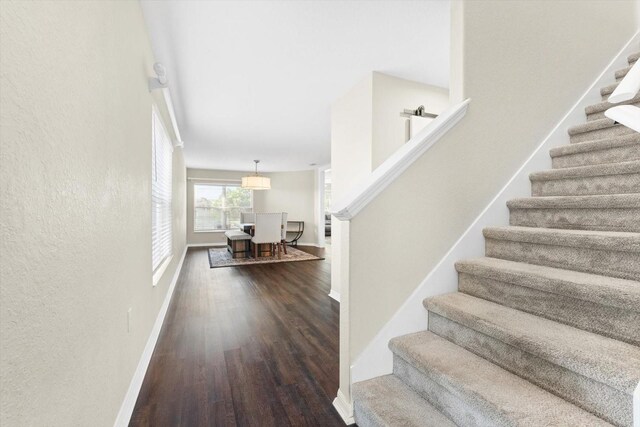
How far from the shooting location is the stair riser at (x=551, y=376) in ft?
2.77

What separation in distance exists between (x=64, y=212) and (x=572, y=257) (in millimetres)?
2047

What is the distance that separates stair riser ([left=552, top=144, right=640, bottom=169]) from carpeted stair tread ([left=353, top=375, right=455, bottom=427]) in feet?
5.53

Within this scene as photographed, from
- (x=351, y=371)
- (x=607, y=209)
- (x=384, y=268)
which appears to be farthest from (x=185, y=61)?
(x=607, y=209)

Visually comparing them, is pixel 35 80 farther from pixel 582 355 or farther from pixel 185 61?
pixel 185 61

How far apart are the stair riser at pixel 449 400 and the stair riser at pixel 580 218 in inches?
42.9

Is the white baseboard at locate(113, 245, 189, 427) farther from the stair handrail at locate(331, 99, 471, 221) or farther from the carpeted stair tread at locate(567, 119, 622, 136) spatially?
the carpeted stair tread at locate(567, 119, 622, 136)

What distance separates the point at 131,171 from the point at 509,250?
7.44ft

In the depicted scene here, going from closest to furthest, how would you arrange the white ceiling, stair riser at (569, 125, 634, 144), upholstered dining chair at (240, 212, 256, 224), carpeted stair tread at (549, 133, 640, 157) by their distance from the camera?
carpeted stair tread at (549, 133, 640, 157), stair riser at (569, 125, 634, 144), the white ceiling, upholstered dining chair at (240, 212, 256, 224)

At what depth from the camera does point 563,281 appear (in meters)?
1.15

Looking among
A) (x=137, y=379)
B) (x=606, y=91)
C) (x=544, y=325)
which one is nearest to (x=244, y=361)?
(x=137, y=379)

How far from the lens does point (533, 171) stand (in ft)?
6.27

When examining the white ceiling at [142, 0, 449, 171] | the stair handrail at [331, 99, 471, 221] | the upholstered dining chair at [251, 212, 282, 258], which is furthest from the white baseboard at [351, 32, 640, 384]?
the upholstered dining chair at [251, 212, 282, 258]

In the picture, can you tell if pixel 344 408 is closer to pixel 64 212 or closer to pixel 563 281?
pixel 563 281

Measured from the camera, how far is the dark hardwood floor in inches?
59.6
